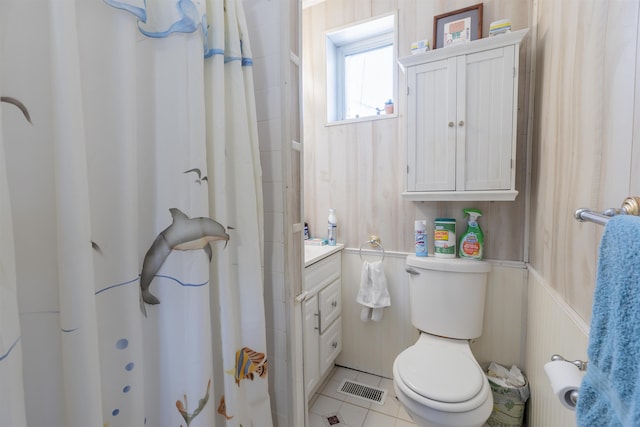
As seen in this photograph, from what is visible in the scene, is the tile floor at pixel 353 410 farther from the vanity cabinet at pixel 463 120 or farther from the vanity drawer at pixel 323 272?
the vanity cabinet at pixel 463 120

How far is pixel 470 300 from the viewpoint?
1397 mm

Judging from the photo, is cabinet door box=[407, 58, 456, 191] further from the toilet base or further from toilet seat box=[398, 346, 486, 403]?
the toilet base

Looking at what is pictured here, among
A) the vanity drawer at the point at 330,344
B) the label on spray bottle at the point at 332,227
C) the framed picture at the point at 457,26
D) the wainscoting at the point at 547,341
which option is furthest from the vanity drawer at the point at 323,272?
the framed picture at the point at 457,26

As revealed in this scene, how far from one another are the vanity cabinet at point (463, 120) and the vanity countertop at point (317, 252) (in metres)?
0.58

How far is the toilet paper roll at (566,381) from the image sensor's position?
55cm

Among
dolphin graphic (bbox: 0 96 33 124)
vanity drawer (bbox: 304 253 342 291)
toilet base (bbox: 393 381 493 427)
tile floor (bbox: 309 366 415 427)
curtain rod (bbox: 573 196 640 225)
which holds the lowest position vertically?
tile floor (bbox: 309 366 415 427)

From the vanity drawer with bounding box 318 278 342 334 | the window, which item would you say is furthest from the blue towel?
the window

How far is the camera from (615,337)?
378 mm

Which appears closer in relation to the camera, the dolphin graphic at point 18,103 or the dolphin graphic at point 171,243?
the dolphin graphic at point 18,103

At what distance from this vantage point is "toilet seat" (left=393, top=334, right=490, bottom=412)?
102 cm

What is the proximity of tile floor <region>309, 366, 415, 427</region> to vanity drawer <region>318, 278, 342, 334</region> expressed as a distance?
0.43 m

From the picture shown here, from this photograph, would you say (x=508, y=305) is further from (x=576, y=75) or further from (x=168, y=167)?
(x=168, y=167)

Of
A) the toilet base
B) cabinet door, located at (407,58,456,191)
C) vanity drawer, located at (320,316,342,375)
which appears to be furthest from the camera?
vanity drawer, located at (320,316,342,375)

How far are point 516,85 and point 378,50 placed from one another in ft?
3.15
